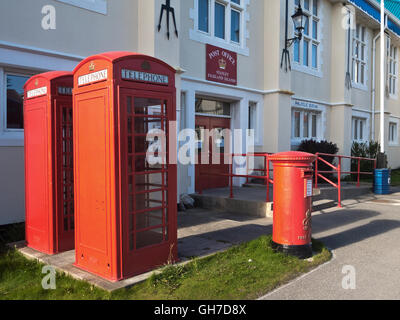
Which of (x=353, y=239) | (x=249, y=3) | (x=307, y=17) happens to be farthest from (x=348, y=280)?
(x=307, y=17)

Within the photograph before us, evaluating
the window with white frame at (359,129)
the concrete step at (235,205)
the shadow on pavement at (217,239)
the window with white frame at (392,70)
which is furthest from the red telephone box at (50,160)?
the window with white frame at (392,70)

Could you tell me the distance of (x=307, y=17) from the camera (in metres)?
14.2

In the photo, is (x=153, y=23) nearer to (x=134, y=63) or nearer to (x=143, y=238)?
(x=134, y=63)

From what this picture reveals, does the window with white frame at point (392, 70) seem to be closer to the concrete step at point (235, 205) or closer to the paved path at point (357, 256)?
the paved path at point (357, 256)

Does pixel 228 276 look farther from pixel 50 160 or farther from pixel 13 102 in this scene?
pixel 13 102

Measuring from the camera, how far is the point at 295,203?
16.6 feet

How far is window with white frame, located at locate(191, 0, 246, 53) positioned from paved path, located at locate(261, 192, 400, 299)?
219 inches

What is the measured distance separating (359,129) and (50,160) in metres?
17.0

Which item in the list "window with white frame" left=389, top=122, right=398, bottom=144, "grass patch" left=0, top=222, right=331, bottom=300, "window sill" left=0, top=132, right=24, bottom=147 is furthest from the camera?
"window with white frame" left=389, top=122, right=398, bottom=144

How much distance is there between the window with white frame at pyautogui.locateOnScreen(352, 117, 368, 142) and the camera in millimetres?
18078

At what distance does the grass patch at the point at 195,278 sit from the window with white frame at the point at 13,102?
7.96 feet

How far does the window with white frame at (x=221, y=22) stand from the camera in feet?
32.8
